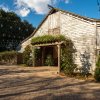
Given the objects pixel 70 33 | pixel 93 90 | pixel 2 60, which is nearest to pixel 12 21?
pixel 2 60

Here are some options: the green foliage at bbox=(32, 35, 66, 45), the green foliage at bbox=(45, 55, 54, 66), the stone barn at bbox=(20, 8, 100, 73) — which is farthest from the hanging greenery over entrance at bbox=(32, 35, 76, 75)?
the green foliage at bbox=(45, 55, 54, 66)

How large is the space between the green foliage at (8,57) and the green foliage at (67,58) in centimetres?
993

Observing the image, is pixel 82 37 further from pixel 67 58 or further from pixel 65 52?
pixel 67 58

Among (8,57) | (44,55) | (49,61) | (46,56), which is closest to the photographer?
(49,61)

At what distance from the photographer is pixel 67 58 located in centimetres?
1864

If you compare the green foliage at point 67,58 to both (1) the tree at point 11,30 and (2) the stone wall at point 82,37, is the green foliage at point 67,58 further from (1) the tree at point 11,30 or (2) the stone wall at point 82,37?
(1) the tree at point 11,30

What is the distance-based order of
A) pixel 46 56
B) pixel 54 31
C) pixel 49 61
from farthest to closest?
pixel 46 56
pixel 49 61
pixel 54 31

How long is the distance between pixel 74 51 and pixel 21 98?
422 inches

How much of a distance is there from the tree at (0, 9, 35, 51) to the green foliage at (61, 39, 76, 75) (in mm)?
19569

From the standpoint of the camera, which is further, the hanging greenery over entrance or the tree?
the tree

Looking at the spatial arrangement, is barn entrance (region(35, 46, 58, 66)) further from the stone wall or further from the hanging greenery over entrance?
the stone wall

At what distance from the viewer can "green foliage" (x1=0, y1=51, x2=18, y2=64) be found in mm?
28125

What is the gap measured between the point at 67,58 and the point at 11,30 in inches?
869

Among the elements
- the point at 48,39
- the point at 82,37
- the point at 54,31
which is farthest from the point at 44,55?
the point at 82,37
